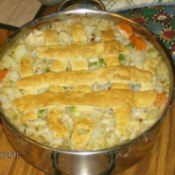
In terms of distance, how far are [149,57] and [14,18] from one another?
63 centimetres

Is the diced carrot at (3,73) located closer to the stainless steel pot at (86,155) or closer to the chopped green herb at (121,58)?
the stainless steel pot at (86,155)

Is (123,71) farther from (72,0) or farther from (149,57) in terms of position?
(72,0)

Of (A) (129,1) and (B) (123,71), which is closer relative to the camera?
(B) (123,71)

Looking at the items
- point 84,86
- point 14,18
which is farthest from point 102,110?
point 14,18

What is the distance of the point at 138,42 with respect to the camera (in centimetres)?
121

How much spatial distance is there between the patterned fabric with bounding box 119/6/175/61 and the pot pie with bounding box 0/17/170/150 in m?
0.24

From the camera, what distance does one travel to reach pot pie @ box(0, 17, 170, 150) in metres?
1.02

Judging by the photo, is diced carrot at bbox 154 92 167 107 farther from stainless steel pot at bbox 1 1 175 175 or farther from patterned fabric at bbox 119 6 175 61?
patterned fabric at bbox 119 6 175 61

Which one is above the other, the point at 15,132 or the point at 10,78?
the point at 10,78

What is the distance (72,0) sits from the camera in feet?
4.83

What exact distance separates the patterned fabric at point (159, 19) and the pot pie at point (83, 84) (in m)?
0.24

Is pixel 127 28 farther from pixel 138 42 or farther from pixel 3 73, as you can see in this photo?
pixel 3 73
